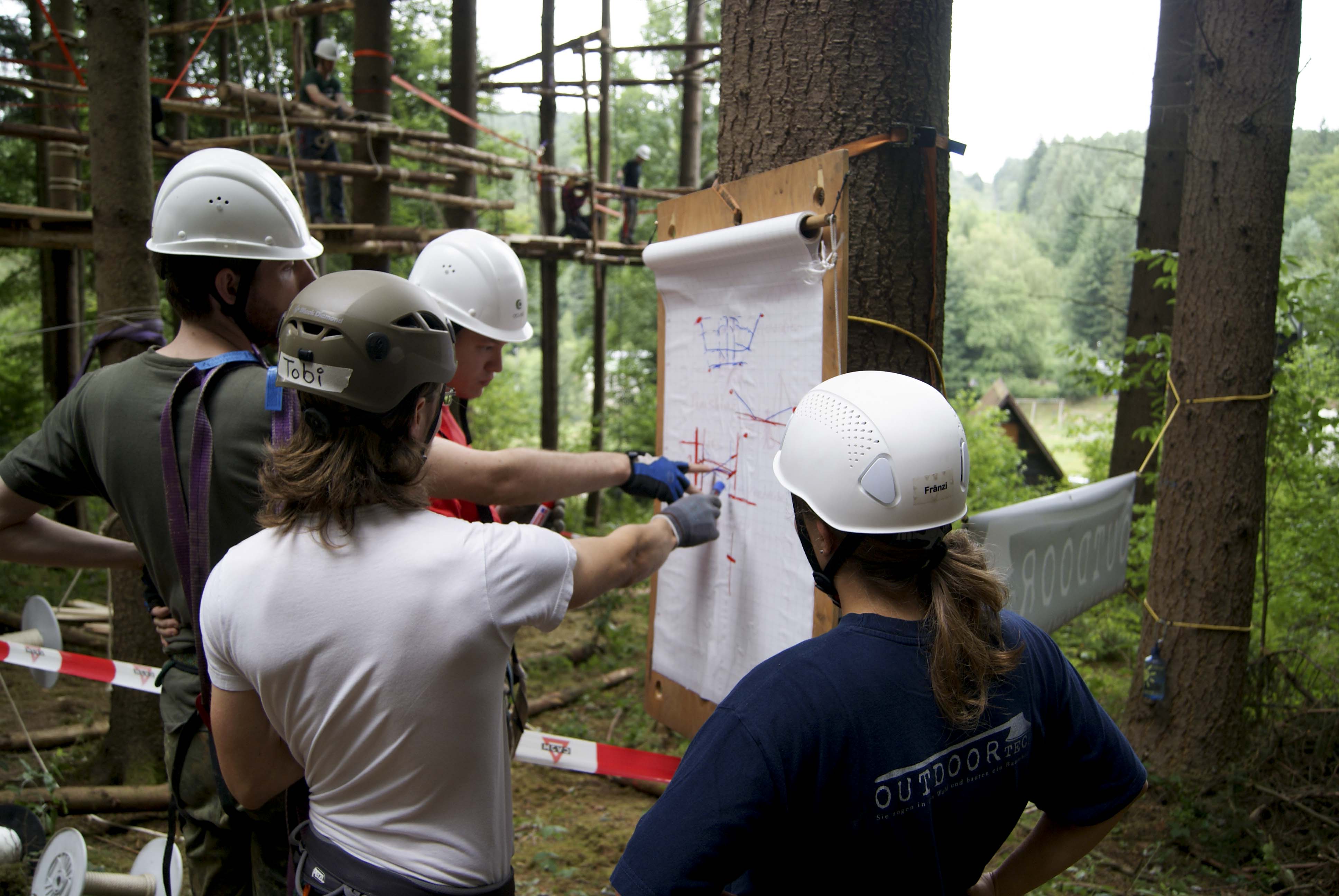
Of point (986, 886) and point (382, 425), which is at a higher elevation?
point (382, 425)

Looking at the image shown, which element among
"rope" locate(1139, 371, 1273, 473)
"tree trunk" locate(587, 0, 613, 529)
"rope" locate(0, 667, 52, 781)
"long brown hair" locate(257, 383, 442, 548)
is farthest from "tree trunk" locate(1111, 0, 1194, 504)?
"rope" locate(0, 667, 52, 781)

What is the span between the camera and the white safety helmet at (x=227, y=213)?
1.98 metres

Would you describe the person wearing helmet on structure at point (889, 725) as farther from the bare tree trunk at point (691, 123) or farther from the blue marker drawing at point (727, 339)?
the bare tree trunk at point (691, 123)

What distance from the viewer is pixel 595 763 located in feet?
9.89

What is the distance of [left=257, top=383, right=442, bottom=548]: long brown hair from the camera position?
1335 millimetres

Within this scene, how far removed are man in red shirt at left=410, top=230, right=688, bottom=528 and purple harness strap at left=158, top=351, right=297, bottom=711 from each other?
79 cm

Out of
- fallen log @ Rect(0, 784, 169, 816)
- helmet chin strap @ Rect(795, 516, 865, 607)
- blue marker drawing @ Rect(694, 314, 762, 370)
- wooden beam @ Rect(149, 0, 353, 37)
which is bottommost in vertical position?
fallen log @ Rect(0, 784, 169, 816)

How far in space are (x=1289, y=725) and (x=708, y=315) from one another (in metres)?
3.48

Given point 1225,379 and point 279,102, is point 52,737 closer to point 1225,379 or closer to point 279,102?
point 279,102

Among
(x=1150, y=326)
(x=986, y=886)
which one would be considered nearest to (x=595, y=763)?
(x=986, y=886)

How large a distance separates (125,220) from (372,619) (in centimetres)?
342

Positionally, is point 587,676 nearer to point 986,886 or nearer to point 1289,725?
point 1289,725

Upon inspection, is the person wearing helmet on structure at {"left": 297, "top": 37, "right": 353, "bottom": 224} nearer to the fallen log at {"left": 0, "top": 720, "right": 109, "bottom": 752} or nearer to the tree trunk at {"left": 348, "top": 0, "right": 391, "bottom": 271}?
the tree trunk at {"left": 348, "top": 0, "right": 391, "bottom": 271}

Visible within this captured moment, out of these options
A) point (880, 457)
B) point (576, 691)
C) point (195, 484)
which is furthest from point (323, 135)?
point (880, 457)
